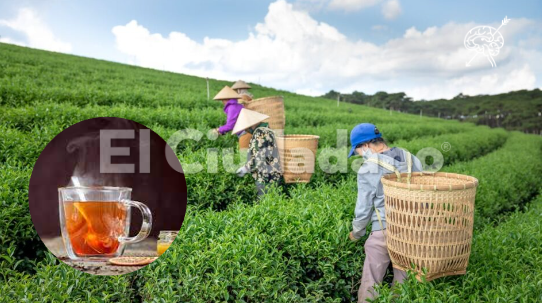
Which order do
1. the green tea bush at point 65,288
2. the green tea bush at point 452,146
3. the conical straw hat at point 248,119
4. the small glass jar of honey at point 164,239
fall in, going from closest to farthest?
1. the small glass jar of honey at point 164,239
2. the green tea bush at point 65,288
3. the conical straw hat at point 248,119
4. the green tea bush at point 452,146

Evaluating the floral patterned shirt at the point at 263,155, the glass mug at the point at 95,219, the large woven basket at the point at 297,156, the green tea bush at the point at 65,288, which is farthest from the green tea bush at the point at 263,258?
the glass mug at the point at 95,219

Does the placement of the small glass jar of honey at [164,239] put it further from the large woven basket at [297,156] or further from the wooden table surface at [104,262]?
the large woven basket at [297,156]

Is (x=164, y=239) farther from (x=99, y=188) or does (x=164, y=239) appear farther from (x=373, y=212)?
(x=373, y=212)

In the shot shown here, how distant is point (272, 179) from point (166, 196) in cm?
425

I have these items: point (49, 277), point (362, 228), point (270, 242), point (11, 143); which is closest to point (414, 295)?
point (362, 228)

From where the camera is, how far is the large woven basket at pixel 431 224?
9.70ft

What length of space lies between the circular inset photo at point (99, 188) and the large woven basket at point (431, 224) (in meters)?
2.15

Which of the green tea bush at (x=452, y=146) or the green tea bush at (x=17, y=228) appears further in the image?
the green tea bush at (x=452, y=146)

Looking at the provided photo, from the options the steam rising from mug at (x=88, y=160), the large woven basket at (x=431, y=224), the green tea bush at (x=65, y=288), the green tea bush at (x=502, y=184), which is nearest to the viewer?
the steam rising from mug at (x=88, y=160)

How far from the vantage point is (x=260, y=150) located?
5402mm

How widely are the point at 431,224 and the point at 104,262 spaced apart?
2.40 meters

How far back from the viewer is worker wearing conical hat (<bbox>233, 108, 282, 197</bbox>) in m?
5.40

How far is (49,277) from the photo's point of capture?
283cm

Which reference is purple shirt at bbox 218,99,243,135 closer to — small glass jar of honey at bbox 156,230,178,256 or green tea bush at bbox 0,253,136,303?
green tea bush at bbox 0,253,136,303
